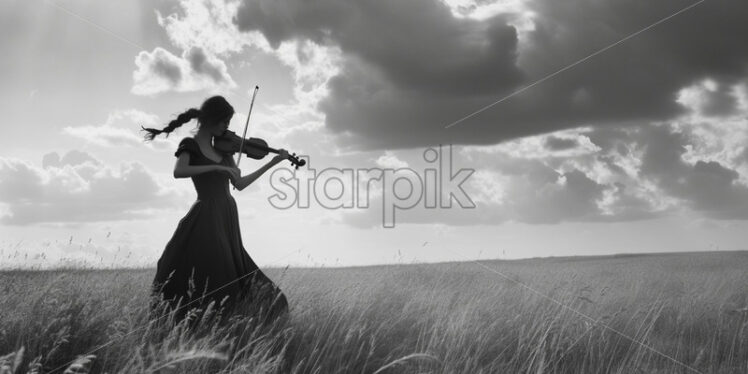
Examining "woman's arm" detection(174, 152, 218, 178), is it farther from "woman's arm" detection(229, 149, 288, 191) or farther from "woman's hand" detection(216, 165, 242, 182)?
"woman's arm" detection(229, 149, 288, 191)

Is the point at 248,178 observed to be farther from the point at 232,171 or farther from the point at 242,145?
the point at 242,145

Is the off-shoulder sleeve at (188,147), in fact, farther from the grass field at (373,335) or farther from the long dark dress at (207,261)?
the grass field at (373,335)

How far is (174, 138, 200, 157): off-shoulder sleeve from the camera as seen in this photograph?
5043mm

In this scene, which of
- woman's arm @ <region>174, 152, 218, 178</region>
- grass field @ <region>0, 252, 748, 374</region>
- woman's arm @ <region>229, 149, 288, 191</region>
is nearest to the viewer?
grass field @ <region>0, 252, 748, 374</region>

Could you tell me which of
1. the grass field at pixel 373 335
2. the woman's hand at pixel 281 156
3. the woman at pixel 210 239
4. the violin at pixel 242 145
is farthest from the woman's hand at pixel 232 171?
the grass field at pixel 373 335

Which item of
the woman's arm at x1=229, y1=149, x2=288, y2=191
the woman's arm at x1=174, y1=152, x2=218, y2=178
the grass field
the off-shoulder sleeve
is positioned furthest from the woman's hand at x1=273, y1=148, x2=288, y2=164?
the grass field

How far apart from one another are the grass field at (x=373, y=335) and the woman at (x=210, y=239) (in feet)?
1.09

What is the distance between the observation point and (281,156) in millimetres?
5438

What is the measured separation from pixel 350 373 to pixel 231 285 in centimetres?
166

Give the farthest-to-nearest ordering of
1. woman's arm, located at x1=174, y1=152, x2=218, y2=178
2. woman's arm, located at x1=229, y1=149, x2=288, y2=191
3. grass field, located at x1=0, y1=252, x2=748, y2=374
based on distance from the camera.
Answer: woman's arm, located at x1=229, y1=149, x2=288, y2=191, woman's arm, located at x1=174, y1=152, x2=218, y2=178, grass field, located at x1=0, y1=252, x2=748, y2=374

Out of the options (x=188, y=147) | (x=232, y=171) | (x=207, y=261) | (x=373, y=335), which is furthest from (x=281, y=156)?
(x=373, y=335)

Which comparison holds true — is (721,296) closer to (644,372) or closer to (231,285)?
(644,372)

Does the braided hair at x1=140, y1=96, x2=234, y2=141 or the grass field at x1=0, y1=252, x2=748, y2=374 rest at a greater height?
the braided hair at x1=140, y1=96, x2=234, y2=141

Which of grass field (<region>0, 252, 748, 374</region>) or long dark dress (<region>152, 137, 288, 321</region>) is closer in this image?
grass field (<region>0, 252, 748, 374</region>)
